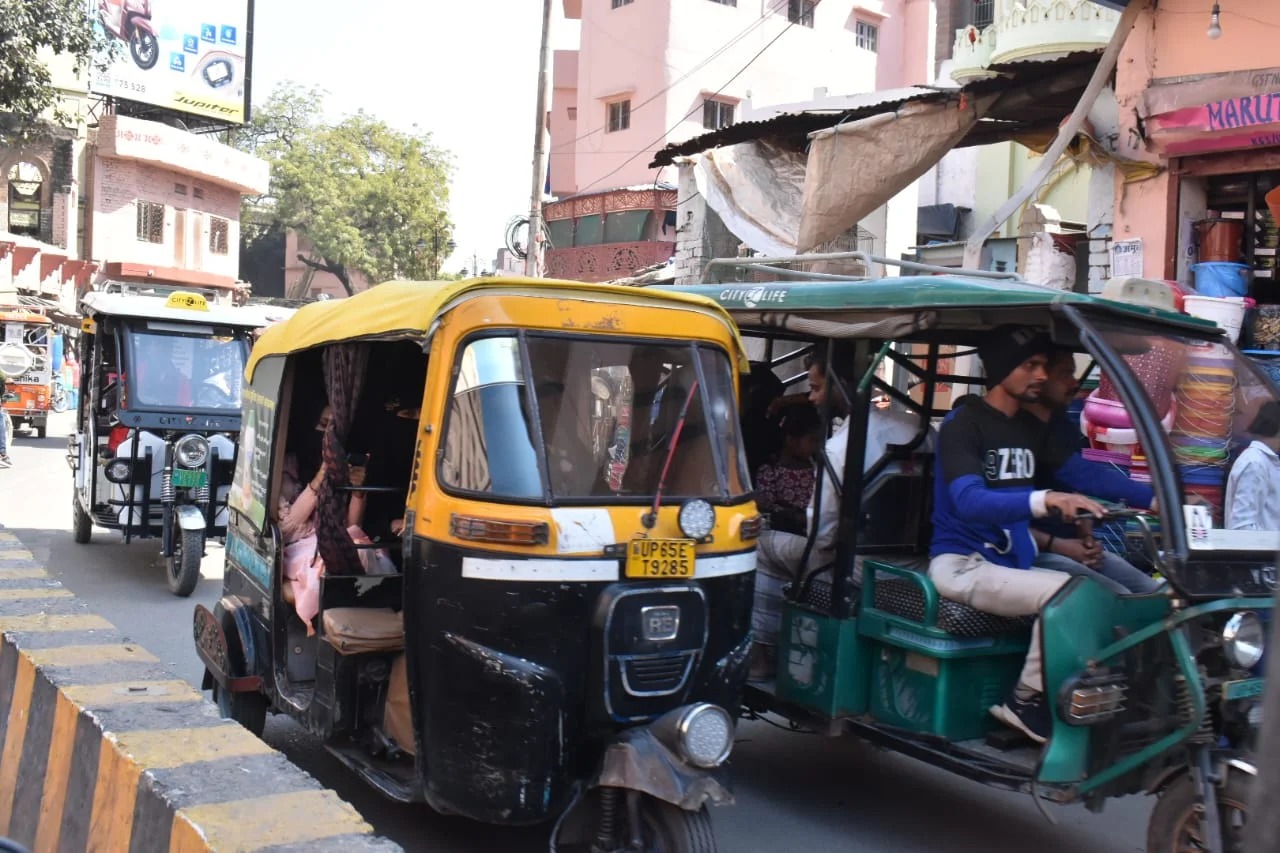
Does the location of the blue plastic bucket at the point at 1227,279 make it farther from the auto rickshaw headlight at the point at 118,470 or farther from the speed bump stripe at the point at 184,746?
the auto rickshaw headlight at the point at 118,470

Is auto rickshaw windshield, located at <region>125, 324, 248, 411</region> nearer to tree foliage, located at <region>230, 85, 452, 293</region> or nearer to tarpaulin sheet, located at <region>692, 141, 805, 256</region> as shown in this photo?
tarpaulin sheet, located at <region>692, 141, 805, 256</region>

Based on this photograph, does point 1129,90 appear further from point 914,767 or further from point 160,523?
point 160,523

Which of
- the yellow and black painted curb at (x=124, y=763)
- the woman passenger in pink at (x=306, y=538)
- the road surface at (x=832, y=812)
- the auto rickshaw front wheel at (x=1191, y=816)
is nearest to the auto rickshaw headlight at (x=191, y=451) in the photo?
the road surface at (x=832, y=812)

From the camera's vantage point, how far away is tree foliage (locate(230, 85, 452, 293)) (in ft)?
140

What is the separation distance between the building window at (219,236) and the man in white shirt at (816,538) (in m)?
39.2

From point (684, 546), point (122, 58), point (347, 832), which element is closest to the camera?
point (347, 832)

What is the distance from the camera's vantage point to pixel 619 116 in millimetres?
28641

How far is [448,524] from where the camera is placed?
13.4 ft

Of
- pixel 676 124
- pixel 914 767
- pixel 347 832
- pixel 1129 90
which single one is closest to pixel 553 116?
pixel 676 124

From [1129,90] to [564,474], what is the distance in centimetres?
807

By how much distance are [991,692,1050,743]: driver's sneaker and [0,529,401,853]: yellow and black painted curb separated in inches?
105

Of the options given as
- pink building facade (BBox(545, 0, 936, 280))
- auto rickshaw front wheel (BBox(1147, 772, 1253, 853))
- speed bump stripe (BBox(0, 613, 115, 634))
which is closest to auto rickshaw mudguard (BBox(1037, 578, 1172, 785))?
auto rickshaw front wheel (BBox(1147, 772, 1253, 853))

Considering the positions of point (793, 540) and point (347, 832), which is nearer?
point (347, 832)

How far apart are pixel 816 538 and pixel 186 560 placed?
5.79 m
